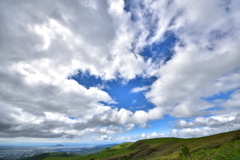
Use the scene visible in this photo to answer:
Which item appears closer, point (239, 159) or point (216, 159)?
point (239, 159)

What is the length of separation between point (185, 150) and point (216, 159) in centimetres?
1753

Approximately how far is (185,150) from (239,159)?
97.0 feet

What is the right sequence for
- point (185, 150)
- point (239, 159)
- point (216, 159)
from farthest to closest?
point (185, 150) < point (216, 159) < point (239, 159)

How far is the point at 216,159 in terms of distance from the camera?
21781 mm

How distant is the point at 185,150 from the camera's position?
1470 inches

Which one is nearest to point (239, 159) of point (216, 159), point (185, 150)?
point (216, 159)

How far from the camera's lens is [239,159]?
12438 mm

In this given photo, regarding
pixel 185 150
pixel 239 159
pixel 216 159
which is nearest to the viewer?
pixel 239 159

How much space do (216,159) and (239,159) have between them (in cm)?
1234

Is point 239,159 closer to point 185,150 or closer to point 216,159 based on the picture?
point 216,159

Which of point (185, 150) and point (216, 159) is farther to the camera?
point (185, 150)
